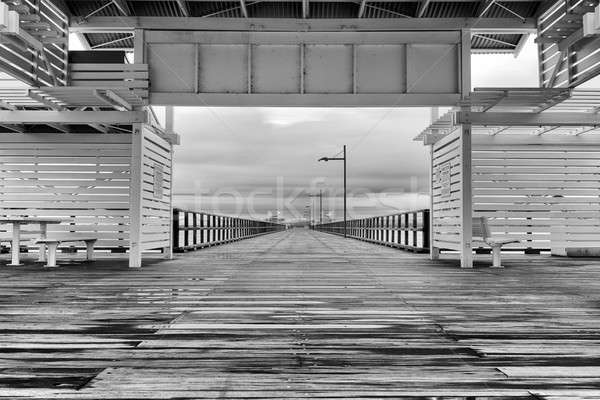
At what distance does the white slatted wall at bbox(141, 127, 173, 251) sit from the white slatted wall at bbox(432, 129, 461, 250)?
5.77m

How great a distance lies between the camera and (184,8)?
10.3 metres

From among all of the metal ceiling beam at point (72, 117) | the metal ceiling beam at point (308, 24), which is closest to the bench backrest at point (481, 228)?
the metal ceiling beam at point (308, 24)

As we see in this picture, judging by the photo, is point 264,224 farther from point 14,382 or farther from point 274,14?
point 14,382

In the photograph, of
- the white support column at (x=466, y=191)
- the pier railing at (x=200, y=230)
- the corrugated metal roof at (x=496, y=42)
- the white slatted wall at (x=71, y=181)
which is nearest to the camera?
the white support column at (x=466, y=191)

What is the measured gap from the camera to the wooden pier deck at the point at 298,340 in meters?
2.60

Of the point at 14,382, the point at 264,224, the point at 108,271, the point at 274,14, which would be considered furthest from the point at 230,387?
the point at 264,224

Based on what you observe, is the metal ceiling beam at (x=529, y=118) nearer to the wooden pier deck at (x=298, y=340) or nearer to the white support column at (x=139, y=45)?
the wooden pier deck at (x=298, y=340)

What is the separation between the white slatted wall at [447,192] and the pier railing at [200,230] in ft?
22.1

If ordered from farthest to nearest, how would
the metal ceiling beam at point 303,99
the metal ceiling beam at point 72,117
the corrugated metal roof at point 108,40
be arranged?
1. the corrugated metal roof at point 108,40
2. the metal ceiling beam at point 303,99
3. the metal ceiling beam at point 72,117

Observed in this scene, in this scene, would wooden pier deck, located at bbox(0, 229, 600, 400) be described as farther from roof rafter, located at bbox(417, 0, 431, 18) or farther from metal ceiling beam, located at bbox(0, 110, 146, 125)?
roof rafter, located at bbox(417, 0, 431, 18)

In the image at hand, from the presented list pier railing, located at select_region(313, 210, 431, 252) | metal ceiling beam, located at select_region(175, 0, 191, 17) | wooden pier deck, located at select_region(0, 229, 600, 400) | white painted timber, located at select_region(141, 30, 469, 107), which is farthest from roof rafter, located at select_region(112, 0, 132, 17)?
pier railing, located at select_region(313, 210, 431, 252)

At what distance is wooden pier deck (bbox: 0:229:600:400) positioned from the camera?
8.54ft

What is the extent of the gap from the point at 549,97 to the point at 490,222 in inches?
161

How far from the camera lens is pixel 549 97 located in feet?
28.7
